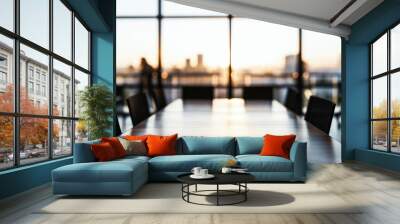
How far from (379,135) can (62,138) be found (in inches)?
235

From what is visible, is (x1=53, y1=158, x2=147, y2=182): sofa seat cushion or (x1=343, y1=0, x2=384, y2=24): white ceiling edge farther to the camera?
(x1=343, y1=0, x2=384, y2=24): white ceiling edge

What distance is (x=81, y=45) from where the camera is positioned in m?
8.34

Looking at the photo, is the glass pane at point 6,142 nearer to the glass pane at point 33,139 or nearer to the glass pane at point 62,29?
the glass pane at point 33,139

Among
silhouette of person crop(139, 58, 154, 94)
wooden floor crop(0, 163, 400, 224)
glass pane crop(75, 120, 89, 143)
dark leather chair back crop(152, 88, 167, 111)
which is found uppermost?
silhouette of person crop(139, 58, 154, 94)

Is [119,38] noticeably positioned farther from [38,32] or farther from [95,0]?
[38,32]

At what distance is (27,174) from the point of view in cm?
554

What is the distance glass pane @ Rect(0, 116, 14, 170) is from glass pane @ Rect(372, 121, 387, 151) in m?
6.55

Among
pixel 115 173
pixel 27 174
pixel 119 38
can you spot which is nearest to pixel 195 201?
pixel 115 173

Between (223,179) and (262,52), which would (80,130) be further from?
(262,52)

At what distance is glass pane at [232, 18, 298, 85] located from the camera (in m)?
11.5

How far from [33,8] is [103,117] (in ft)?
8.26

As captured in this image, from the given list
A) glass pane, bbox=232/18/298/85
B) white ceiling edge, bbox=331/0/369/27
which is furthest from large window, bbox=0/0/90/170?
white ceiling edge, bbox=331/0/369/27

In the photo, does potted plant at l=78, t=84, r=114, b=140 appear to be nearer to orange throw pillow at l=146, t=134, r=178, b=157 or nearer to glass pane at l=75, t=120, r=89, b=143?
glass pane at l=75, t=120, r=89, b=143

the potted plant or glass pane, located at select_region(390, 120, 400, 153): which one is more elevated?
the potted plant
